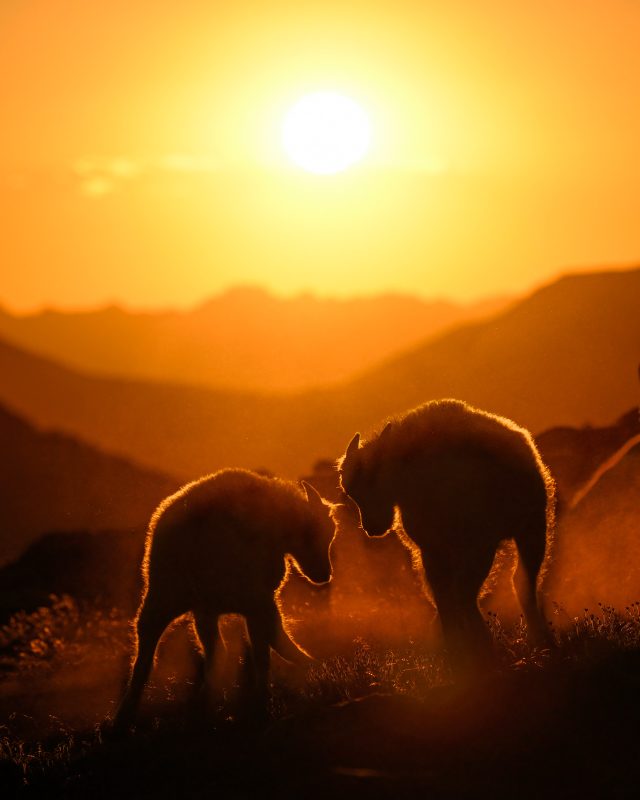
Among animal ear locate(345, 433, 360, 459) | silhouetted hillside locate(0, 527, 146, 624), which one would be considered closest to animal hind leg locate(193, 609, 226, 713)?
animal ear locate(345, 433, 360, 459)

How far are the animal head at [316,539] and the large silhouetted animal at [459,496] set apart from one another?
1.20 feet

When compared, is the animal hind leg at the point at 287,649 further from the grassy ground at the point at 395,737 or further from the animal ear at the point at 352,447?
the animal ear at the point at 352,447

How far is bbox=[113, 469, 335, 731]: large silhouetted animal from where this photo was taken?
12.4 meters

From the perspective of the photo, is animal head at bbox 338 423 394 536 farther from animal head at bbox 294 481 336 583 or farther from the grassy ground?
the grassy ground

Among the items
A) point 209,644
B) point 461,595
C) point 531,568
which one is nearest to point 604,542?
point 531,568

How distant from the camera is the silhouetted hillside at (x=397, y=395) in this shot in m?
30.7

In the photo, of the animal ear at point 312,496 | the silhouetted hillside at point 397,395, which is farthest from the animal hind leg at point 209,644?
the silhouetted hillside at point 397,395

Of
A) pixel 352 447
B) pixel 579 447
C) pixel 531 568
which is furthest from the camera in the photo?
pixel 579 447

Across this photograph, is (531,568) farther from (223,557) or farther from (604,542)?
(604,542)

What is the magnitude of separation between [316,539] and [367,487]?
0.77 metres

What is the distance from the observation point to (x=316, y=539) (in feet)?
42.8

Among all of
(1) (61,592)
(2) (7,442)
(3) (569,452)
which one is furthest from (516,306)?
(1) (61,592)

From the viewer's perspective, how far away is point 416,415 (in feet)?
42.3

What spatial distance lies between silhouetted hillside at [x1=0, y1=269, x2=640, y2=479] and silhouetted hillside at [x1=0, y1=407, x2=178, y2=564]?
0.67 meters
